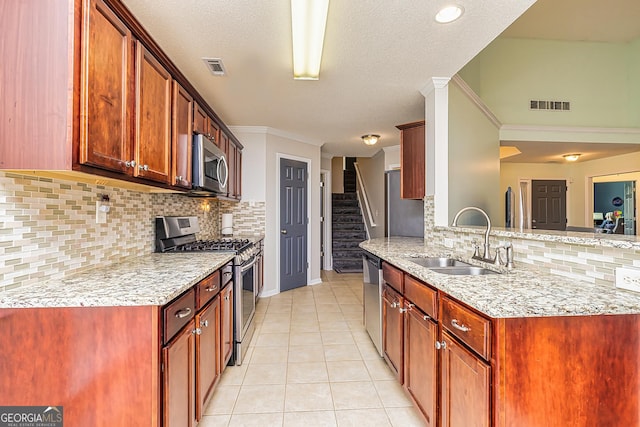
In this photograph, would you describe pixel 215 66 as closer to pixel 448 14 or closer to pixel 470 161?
pixel 448 14

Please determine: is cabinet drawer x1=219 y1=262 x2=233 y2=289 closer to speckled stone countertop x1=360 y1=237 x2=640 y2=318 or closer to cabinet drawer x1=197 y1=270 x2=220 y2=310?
cabinet drawer x1=197 y1=270 x2=220 y2=310

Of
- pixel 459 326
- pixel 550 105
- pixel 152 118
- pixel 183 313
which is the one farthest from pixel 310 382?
pixel 550 105

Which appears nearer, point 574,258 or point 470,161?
point 574,258

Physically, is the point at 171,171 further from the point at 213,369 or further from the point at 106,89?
the point at 213,369

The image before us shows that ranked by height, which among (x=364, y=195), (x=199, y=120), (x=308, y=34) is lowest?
(x=364, y=195)

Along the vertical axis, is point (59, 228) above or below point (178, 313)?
above

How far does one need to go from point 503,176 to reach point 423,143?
4.83 meters

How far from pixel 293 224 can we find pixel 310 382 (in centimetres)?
293

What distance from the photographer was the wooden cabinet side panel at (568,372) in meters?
1.05

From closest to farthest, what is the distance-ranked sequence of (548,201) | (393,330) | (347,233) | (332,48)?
(393,330) → (332,48) → (548,201) → (347,233)

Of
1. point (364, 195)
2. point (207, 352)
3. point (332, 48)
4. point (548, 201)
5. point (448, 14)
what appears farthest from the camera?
point (364, 195)

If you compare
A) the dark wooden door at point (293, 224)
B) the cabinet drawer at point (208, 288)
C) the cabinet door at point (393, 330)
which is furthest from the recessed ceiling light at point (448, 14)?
the dark wooden door at point (293, 224)

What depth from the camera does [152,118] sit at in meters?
1.74

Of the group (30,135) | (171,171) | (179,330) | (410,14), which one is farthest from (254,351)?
(410,14)
